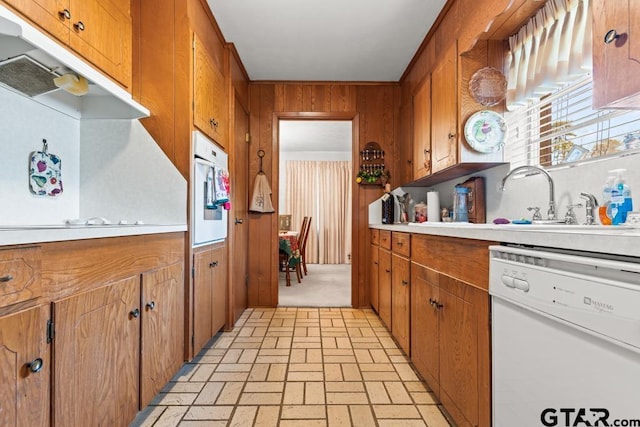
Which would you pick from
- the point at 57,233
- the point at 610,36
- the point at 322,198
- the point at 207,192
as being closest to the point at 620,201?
the point at 610,36

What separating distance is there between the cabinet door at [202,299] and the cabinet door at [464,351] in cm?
141

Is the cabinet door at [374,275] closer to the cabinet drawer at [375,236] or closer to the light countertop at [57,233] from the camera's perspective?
the cabinet drawer at [375,236]

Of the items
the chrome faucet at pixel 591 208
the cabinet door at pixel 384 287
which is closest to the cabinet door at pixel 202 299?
the cabinet door at pixel 384 287

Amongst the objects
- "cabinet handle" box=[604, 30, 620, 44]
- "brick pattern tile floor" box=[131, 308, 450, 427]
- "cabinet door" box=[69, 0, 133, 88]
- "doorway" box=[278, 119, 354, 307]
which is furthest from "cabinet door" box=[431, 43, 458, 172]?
"doorway" box=[278, 119, 354, 307]

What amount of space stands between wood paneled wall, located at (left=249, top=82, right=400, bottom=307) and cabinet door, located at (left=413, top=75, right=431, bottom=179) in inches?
24.1

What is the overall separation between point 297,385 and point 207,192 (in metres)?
1.30

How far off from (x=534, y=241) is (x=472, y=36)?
151cm

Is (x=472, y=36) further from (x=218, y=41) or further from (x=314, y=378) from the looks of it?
(x=314, y=378)

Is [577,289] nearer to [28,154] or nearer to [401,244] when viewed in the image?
[401,244]

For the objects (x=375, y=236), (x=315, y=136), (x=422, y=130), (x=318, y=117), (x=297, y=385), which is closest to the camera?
(x=297, y=385)

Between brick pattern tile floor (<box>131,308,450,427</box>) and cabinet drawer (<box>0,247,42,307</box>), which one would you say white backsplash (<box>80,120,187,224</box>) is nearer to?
brick pattern tile floor (<box>131,308,450,427</box>)

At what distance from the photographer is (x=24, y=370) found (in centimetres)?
81

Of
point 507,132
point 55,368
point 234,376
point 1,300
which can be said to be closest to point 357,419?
point 234,376

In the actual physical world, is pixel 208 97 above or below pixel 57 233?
above
